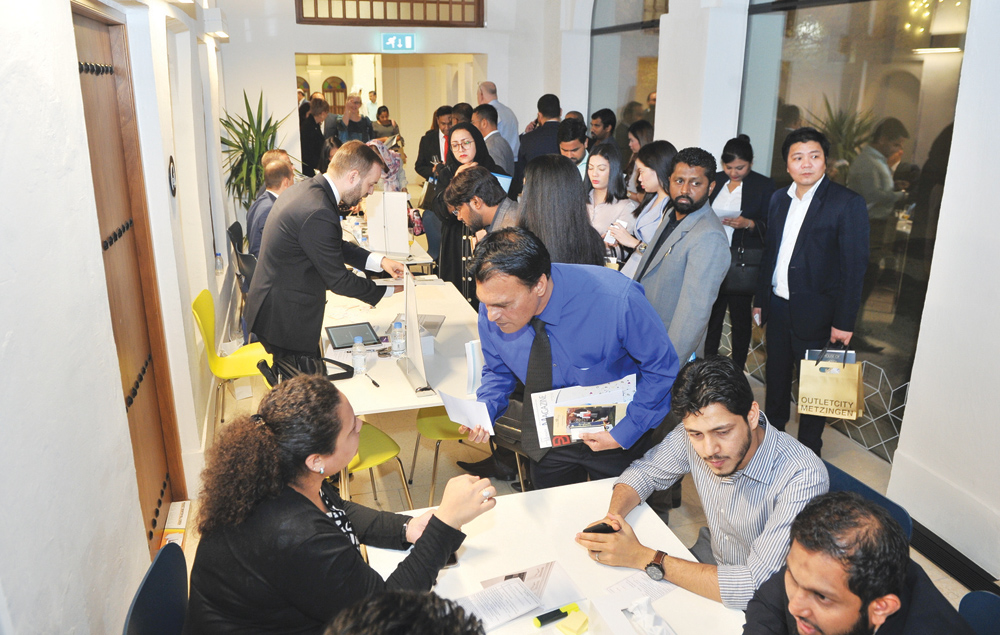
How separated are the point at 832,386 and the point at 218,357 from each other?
138 inches

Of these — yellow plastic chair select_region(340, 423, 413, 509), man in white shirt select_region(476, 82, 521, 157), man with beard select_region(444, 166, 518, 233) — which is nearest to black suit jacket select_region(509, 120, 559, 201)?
man in white shirt select_region(476, 82, 521, 157)

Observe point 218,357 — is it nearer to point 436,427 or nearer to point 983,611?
point 436,427

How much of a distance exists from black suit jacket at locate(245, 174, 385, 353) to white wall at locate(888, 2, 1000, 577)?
287 centimetres

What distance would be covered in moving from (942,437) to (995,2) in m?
1.88

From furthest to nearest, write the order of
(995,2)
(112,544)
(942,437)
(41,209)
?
(942,437), (995,2), (112,544), (41,209)

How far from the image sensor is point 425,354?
3.93m

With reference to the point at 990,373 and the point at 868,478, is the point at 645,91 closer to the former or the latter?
the point at 868,478

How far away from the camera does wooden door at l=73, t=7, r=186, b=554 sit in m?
2.92

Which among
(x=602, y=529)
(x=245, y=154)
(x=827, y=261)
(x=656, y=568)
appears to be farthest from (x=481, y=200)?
(x=245, y=154)

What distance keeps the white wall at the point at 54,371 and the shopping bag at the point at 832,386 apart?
295cm

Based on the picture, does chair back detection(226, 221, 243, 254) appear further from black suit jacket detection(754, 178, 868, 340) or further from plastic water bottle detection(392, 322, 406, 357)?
black suit jacket detection(754, 178, 868, 340)

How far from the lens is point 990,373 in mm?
3064

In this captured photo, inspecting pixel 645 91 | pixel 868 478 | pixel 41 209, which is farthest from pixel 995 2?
pixel 645 91

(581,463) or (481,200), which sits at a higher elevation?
(481,200)
